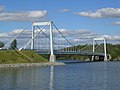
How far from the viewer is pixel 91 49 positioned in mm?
158875

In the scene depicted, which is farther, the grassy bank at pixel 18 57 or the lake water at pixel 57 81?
the grassy bank at pixel 18 57

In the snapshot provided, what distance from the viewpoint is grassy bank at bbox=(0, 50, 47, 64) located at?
259 feet

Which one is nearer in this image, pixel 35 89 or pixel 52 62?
pixel 35 89

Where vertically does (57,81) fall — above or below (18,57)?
below

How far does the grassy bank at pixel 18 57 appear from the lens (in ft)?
259

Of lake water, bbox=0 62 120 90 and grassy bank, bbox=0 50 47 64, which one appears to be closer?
lake water, bbox=0 62 120 90

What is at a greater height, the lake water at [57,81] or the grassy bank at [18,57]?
the grassy bank at [18,57]

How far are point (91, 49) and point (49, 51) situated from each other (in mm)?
64907

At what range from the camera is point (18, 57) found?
84.3 meters

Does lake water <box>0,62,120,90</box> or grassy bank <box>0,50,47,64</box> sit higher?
grassy bank <box>0,50,47,64</box>

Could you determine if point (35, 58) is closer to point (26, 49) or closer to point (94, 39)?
point (26, 49)

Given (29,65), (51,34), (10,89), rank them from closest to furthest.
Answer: (10,89), (29,65), (51,34)

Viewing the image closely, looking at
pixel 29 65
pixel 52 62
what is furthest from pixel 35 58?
pixel 29 65

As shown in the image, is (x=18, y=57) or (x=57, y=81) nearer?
(x=57, y=81)
